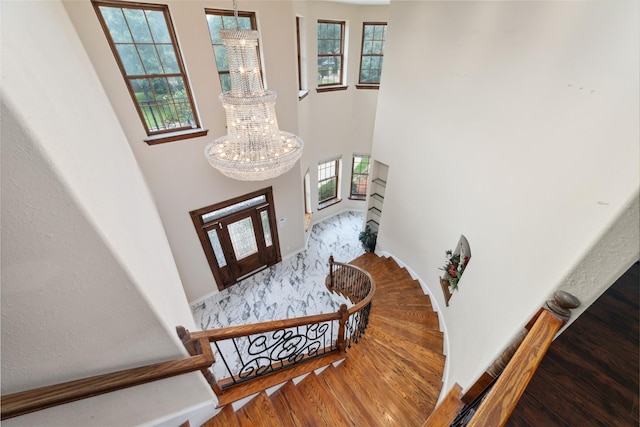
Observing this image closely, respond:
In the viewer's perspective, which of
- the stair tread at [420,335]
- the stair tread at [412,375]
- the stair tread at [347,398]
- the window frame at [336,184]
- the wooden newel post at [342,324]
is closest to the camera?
the stair tread at [347,398]

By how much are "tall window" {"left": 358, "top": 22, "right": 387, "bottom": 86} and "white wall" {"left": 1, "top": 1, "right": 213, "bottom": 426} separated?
600cm

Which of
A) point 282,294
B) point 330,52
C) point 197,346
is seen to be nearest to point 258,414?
point 197,346

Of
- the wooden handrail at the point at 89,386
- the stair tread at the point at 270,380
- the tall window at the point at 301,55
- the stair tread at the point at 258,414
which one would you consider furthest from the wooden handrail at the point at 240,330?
the tall window at the point at 301,55

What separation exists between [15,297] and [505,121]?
358 centimetres

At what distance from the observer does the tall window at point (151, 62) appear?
3.01 meters

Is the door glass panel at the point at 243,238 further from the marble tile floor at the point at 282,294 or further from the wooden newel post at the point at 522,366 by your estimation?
the wooden newel post at the point at 522,366

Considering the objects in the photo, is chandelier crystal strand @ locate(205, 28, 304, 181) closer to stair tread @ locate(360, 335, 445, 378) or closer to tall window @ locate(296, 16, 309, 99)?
stair tread @ locate(360, 335, 445, 378)

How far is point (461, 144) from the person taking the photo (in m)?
3.34

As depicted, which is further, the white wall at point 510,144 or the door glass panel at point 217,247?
the door glass panel at point 217,247

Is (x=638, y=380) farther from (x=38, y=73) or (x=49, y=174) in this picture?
(x=38, y=73)

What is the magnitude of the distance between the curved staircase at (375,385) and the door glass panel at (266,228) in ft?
8.63

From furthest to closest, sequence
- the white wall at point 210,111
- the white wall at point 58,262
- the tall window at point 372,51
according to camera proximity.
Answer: the tall window at point 372,51, the white wall at point 210,111, the white wall at point 58,262

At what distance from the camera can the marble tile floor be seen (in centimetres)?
475

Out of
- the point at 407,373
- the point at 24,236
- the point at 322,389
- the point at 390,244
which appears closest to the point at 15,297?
the point at 24,236
